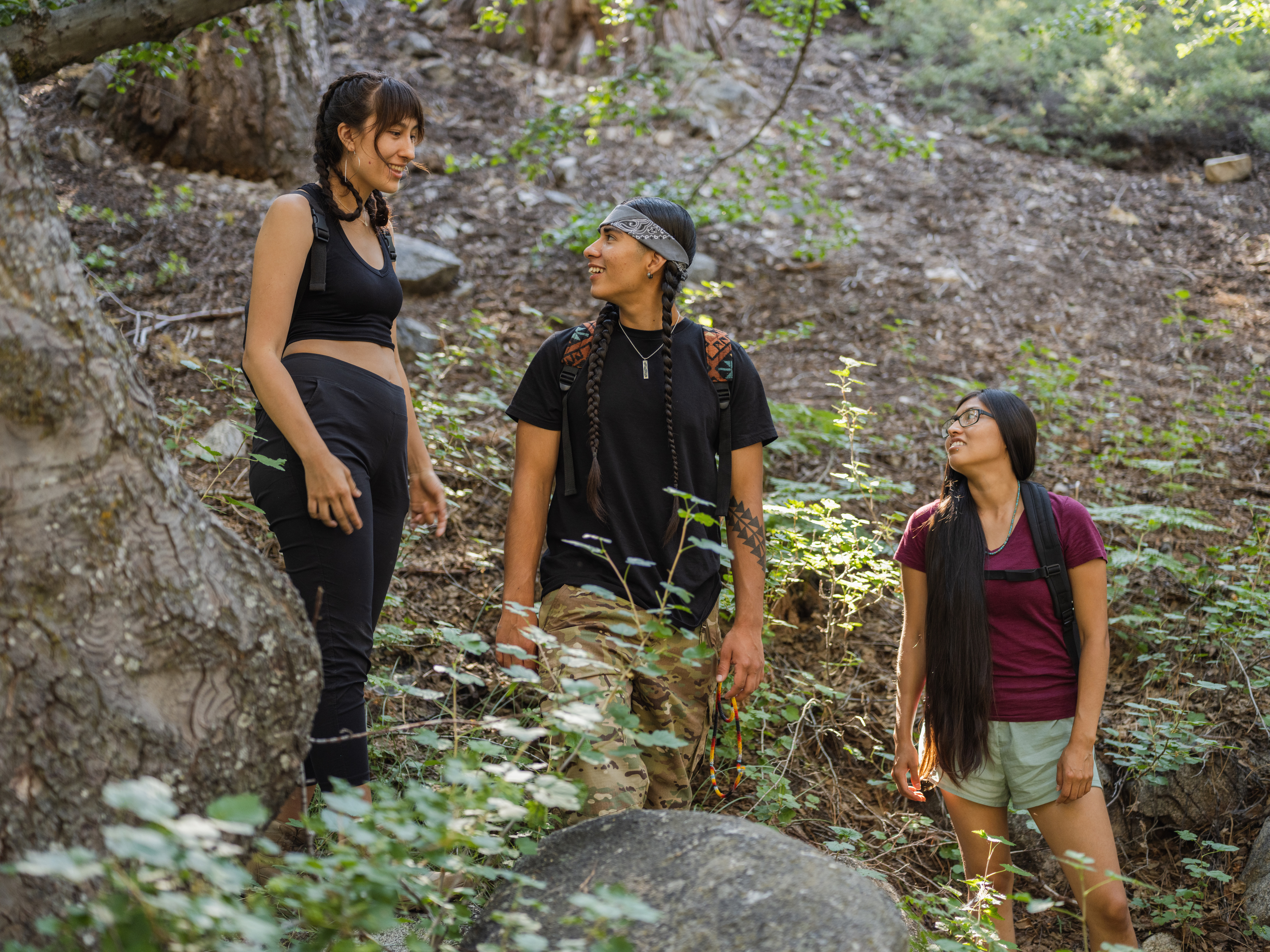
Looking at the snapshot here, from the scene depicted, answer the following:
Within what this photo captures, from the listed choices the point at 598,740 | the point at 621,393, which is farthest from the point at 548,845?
the point at 621,393

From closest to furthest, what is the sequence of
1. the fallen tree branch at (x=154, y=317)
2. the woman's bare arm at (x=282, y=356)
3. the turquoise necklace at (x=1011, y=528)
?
the woman's bare arm at (x=282, y=356), the turquoise necklace at (x=1011, y=528), the fallen tree branch at (x=154, y=317)

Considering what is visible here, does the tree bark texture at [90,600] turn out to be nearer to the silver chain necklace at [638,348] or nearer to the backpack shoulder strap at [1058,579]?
the silver chain necklace at [638,348]

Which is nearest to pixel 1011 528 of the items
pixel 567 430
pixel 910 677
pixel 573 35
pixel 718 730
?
pixel 910 677

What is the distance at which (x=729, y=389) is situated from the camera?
306 cm

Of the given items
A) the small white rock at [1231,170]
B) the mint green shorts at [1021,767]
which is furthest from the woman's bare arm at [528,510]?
the small white rock at [1231,170]

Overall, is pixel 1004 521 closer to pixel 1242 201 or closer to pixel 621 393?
pixel 621 393

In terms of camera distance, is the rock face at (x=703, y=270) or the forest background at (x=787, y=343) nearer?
the forest background at (x=787, y=343)

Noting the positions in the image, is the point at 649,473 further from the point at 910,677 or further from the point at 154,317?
the point at 154,317

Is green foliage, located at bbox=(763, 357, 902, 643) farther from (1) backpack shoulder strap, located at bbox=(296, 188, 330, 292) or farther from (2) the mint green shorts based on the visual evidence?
(1) backpack shoulder strap, located at bbox=(296, 188, 330, 292)

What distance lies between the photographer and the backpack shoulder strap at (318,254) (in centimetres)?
262

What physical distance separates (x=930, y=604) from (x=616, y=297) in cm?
158

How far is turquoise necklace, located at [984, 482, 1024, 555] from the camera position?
10.7ft

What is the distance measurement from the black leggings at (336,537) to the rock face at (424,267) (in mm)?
5623

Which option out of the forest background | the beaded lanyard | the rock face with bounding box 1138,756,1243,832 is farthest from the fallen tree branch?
the rock face with bounding box 1138,756,1243,832
